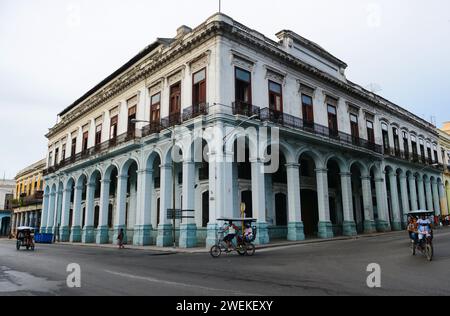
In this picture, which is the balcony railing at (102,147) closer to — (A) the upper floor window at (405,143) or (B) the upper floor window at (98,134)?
(B) the upper floor window at (98,134)

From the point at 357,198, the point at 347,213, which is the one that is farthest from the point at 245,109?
the point at 357,198

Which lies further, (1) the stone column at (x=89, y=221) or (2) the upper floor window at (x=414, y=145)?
(2) the upper floor window at (x=414, y=145)

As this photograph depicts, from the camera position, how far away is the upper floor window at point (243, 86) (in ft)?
68.4

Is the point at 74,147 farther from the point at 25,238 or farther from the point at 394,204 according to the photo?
the point at 394,204

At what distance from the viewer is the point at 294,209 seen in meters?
21.4

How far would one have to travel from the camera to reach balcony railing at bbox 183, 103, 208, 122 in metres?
19.8

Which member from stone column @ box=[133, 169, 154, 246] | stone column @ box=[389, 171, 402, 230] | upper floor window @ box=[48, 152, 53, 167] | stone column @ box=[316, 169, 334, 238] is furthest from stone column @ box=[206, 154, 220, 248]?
upper floor window @ box=[48, 152, 53, 167]

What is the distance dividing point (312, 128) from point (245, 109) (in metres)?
6.50

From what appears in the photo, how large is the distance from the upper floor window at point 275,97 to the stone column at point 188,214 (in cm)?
667

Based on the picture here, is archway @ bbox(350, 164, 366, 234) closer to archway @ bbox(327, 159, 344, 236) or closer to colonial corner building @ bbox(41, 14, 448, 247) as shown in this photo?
colonial corner building @ bbox(41, 14, 448, 247)

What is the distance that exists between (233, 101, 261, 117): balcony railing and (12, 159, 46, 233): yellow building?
121 feet

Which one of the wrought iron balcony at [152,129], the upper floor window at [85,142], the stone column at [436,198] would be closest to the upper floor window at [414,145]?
the stone column at [436,198]
